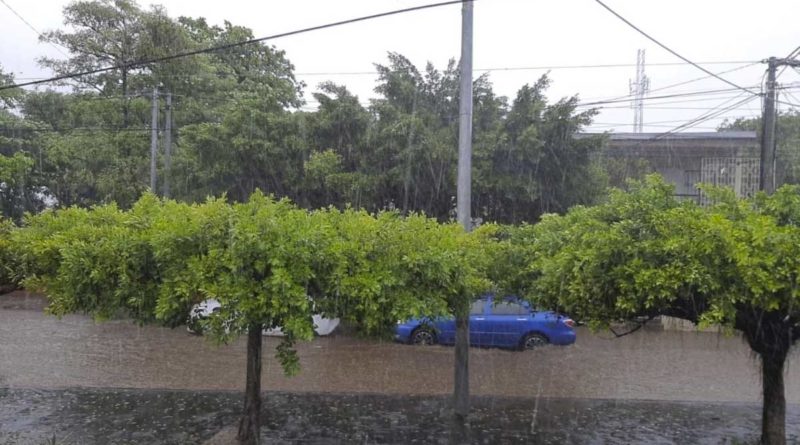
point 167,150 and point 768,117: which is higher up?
point 768,117

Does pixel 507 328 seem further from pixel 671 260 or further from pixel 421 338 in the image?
pixel 671 260

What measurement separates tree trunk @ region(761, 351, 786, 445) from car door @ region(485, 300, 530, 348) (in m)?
6.81

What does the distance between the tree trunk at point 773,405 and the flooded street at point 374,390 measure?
41.9 inches

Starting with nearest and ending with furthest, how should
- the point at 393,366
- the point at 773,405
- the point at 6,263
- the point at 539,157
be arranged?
the point at 773,405 < the point at 6,263 < the point at 393,366 < the point at 539,157

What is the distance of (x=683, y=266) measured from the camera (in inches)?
210

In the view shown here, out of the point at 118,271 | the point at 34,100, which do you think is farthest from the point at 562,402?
the point at 34,100

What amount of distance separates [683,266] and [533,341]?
8704 mm

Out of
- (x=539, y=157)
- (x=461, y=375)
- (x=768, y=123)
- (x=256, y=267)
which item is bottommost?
(x=461, y=375)

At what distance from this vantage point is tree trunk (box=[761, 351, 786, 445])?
6.80 m

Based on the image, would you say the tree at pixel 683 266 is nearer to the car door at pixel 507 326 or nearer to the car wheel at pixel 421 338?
the car door at pixel 507 326

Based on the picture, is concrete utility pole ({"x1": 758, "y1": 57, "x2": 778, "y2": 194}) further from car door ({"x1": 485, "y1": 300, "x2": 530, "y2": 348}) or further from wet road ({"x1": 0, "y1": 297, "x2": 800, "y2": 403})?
car door ({"x1": 485, "y1": 300, "x2": 530, "y2": 348})

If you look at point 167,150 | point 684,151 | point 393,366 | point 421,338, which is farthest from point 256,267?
point 684,151

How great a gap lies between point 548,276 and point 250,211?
2.77 m

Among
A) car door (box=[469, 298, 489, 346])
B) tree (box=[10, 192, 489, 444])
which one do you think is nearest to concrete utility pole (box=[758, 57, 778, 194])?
car door (box=[469, 298, 489, 346])
